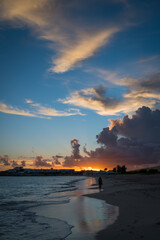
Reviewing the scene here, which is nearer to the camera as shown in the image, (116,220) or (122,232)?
(122,232)

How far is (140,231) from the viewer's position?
932 cm

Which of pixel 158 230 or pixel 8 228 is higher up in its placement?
pixel 158 230

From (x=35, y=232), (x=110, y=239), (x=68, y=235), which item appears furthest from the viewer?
(x=35, y=232)

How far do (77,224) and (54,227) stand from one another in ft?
4.46

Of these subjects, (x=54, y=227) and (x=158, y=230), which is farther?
(x=54, y=227)

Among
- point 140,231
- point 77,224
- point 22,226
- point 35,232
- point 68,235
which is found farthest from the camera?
point 22,226

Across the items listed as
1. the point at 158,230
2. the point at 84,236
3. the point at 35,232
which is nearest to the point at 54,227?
the point at 35,232

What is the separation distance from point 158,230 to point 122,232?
1.60 meters

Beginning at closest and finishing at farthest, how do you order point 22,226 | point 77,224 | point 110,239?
1. point 110,239
2. point 77,224
3. point 22,226

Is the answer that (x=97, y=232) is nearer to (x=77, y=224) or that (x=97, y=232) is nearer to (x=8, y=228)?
(x=77, y=224)

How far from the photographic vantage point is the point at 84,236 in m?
9.62

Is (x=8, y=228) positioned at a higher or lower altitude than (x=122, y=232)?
lower

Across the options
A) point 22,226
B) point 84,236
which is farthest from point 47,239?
point 22,226

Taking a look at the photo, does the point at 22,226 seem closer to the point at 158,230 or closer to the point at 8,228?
the point at 8,228
